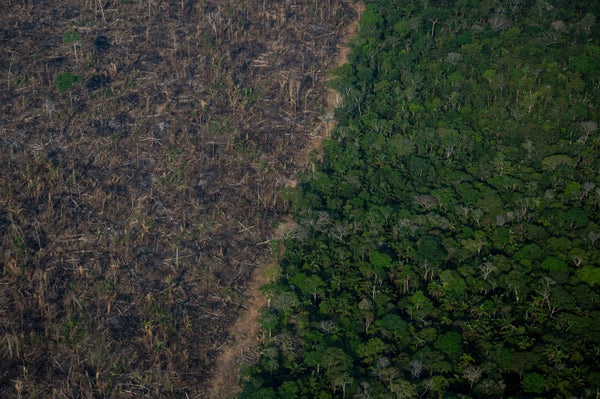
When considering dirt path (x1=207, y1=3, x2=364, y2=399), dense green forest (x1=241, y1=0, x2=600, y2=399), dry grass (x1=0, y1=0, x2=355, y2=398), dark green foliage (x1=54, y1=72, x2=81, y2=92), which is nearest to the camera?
dense green forest (x1=241, y1=0, x2=600, y2=399)

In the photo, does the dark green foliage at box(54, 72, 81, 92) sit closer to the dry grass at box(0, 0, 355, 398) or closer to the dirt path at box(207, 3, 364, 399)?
the dry grass at box(0, 0, 355, 398)

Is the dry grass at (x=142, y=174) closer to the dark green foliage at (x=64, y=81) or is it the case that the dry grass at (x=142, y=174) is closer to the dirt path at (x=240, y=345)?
the dirt path at (x=240, y=345)

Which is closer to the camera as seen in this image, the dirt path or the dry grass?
the dirt path

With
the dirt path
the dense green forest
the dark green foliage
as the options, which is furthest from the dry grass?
the dense green forest

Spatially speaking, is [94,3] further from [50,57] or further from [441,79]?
[441,79]

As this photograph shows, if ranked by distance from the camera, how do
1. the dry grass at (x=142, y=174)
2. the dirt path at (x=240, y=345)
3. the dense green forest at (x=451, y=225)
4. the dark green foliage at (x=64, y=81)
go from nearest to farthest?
the dense green forest at (x=451, y=225)
the dirt path at (x=240, y=345)
the dry grass at (x=142, y=174)
the dark green foliage at (x=64, y=81)

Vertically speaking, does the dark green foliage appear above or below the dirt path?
above

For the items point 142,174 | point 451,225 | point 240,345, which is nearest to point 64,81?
point 142,174

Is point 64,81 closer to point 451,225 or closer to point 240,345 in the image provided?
point 240,345

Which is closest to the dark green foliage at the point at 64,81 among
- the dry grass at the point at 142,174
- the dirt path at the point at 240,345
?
the dry grass at the point at 142,174
